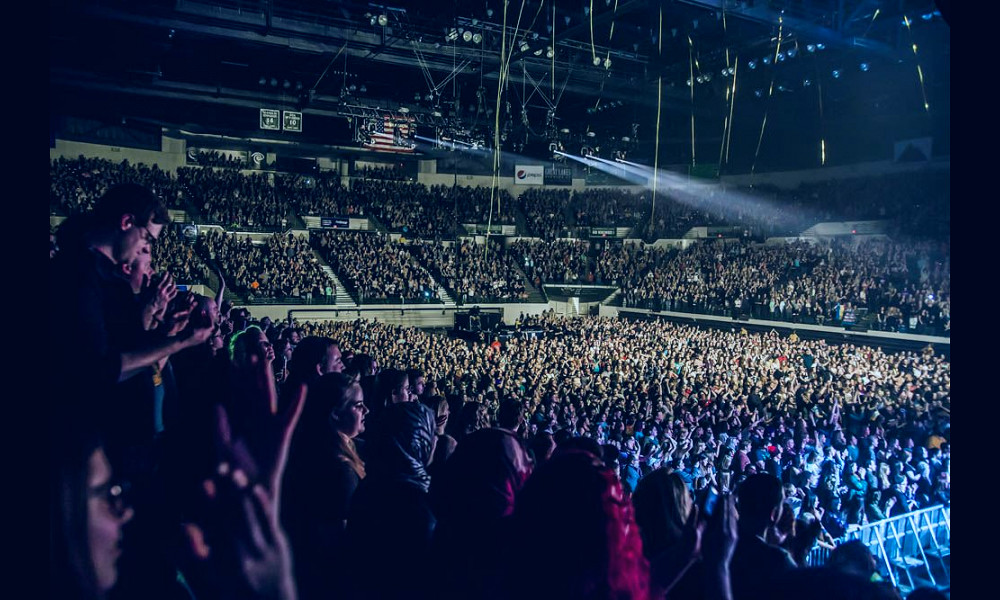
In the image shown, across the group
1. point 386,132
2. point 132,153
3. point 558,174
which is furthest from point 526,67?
point 132,153

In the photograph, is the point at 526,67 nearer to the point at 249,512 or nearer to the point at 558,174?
the point at 558,174

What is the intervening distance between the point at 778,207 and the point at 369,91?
18269 mm

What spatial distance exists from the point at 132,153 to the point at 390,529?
27.3m

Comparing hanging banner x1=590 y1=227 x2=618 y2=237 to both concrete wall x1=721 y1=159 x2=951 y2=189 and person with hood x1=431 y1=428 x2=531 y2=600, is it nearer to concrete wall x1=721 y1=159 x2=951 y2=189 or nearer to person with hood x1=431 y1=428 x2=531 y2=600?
concrete wall x1=721 y1=159 x2=951 y2=189

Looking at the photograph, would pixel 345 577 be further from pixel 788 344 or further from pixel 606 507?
pixel 788 344

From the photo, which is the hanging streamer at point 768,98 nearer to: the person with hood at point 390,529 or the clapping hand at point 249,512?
the person with hood at point 390,529

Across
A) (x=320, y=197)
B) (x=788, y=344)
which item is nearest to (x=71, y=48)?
(x=320, y=197)

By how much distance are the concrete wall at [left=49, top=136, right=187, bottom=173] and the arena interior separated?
4.5 inches

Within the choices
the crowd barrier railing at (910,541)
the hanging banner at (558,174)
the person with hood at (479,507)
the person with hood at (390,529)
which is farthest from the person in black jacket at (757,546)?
the hanging banner at (558,174)

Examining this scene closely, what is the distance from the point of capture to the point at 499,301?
85.6 feet

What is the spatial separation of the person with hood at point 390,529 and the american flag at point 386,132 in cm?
1790

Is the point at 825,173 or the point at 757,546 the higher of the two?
the point at 825,173

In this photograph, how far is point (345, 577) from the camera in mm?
2166

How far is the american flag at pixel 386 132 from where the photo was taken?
19.0 meters
